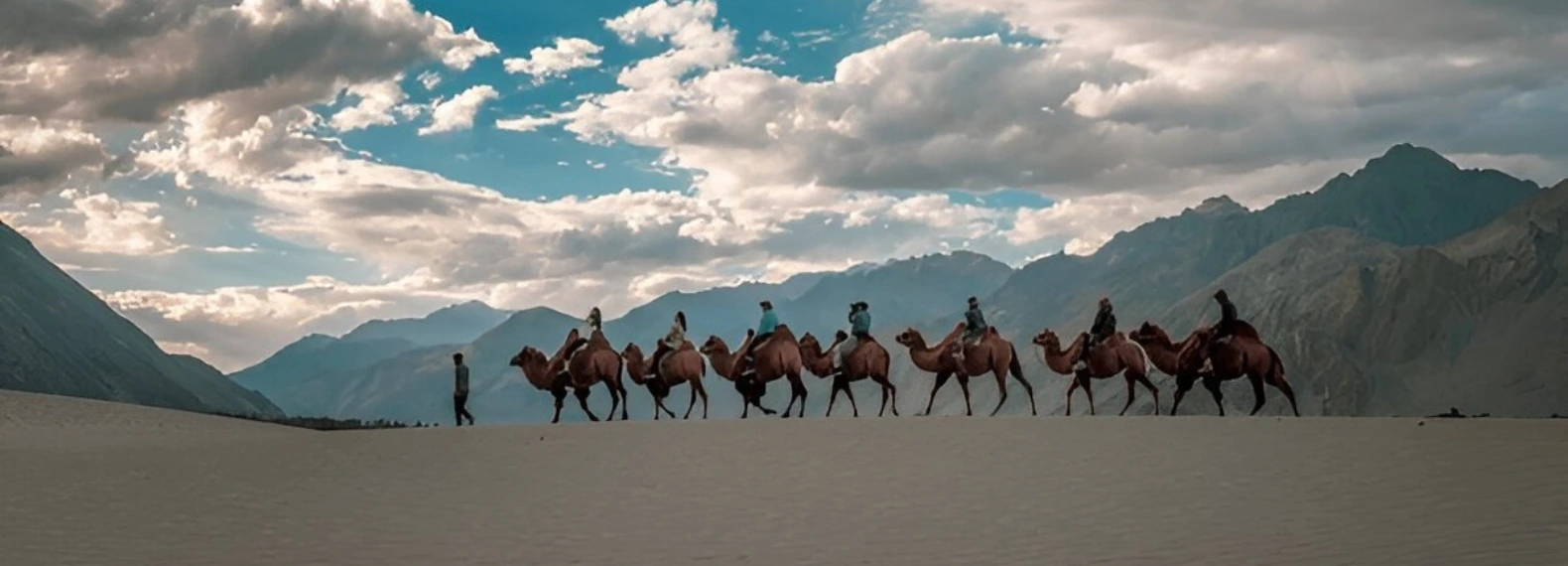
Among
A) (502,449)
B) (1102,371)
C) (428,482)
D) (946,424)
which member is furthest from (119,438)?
(1102,371)

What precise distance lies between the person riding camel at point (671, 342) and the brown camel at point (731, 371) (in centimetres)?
66

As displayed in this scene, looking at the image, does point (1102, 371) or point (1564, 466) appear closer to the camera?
point (1564, 466)

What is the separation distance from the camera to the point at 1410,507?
1450 cm

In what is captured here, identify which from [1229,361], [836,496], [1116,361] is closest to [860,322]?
[1116,361]

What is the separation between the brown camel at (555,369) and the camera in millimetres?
35031

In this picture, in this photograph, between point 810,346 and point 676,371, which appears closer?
point 676,371

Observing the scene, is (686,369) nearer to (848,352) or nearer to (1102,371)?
(848,352)

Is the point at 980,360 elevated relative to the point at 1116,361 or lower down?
elevated

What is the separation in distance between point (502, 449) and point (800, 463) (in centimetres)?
645

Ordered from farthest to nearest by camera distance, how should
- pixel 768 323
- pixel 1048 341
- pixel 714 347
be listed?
pixel 714 347
pixel 1048 341
pixel 768 323

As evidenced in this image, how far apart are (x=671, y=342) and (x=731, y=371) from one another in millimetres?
1612

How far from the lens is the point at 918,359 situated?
35.3 metres

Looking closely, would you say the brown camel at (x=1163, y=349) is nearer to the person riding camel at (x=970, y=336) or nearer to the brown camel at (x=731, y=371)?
the person riding camel at (x=970, y=336)

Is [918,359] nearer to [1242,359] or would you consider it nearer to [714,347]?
[714,347]
